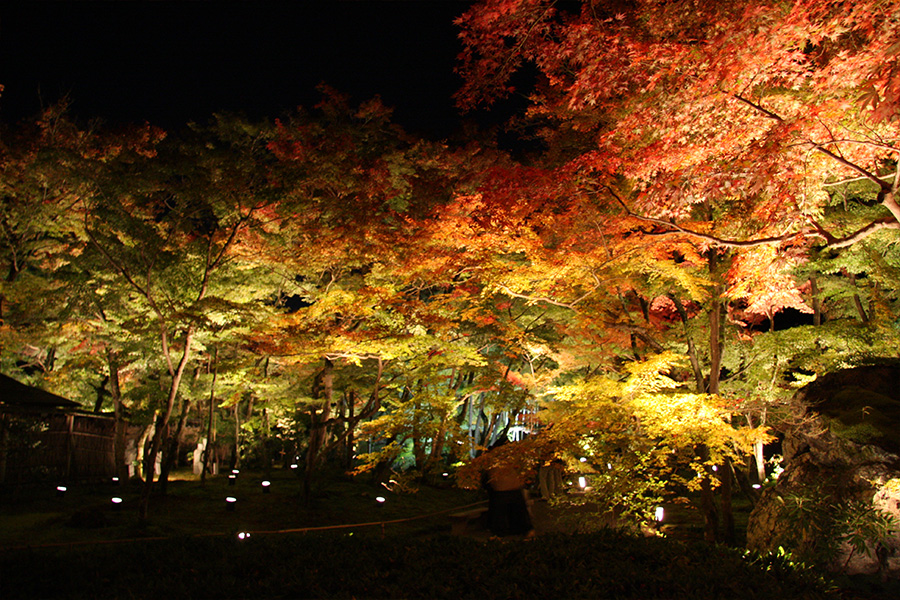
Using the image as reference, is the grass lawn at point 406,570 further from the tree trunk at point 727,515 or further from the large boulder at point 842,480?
the tree trunk at point 727,515

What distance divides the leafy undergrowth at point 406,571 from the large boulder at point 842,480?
6.38 feet

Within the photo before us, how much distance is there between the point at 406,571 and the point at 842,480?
675 centimetres

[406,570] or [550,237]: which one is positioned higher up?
[550,237]

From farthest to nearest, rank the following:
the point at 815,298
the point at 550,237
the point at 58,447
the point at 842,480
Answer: the point at 815,298 < the point at 58,447 < the point at 550,237 < the point at 842,480

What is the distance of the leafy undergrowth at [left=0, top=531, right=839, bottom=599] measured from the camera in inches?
159

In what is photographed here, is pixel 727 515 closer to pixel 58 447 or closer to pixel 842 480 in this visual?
pixel 842 480

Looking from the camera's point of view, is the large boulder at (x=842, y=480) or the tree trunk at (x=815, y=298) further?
the tree trunk at (x=815, y=298)

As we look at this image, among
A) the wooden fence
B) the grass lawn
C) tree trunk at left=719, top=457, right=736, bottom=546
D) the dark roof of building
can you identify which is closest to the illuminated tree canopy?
tree trunk at left=719, top=457, right=736, bottom=546

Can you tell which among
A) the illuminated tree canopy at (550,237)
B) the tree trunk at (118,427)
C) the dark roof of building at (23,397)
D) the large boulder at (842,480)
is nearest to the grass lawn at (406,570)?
the large boulder at (842,480)

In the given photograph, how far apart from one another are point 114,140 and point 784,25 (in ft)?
59.1

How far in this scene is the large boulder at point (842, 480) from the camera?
21.1ft

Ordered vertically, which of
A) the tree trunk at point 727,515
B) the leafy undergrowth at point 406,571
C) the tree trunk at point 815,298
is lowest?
the tree trunk at point 727,515

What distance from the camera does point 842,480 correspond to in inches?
284

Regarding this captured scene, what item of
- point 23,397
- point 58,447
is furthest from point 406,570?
point 58,447
